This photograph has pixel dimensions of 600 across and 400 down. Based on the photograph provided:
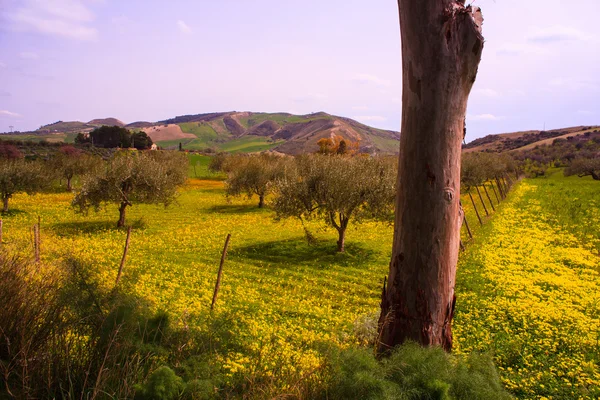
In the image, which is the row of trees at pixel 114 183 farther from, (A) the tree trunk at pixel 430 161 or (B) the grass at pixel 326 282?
(A) the tree trunk at pixel 430 161

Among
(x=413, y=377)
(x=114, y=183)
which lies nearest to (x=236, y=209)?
(x=114, y=183)

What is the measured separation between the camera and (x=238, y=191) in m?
39.3

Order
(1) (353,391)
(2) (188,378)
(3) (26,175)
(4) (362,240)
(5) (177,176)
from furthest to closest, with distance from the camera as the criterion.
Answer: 1. (5) (177,176)
2. (3) (26,175)
3. (4) (362,240)
4. (2) (188,378)
5. (1) (353,391)

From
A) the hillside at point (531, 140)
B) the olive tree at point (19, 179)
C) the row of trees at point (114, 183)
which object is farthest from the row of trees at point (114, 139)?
the hillside at point (531, 140)

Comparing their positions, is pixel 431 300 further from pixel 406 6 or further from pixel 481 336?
pixel 481 336

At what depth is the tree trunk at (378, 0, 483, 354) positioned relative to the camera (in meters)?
3.85

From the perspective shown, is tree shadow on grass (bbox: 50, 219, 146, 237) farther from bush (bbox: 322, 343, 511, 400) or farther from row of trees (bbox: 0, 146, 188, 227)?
bush (bbox: 322, 343, 511, 400)

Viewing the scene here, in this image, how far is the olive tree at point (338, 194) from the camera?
20.0 metres

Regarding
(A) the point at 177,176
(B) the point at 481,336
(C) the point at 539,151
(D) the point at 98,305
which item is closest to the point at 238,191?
(A) the point at 177,176

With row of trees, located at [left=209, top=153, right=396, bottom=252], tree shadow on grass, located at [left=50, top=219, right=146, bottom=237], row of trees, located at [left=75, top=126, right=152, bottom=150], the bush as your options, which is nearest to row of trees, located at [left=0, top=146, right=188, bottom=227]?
tree shadow on grass, located at [left=50, top=219, right=146, bottom=237]

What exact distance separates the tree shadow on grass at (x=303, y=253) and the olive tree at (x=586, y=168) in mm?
57459

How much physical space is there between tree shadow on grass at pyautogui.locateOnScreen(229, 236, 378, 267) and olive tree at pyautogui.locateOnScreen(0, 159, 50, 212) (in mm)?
21435

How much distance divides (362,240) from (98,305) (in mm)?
19802

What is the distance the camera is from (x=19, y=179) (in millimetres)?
30781
